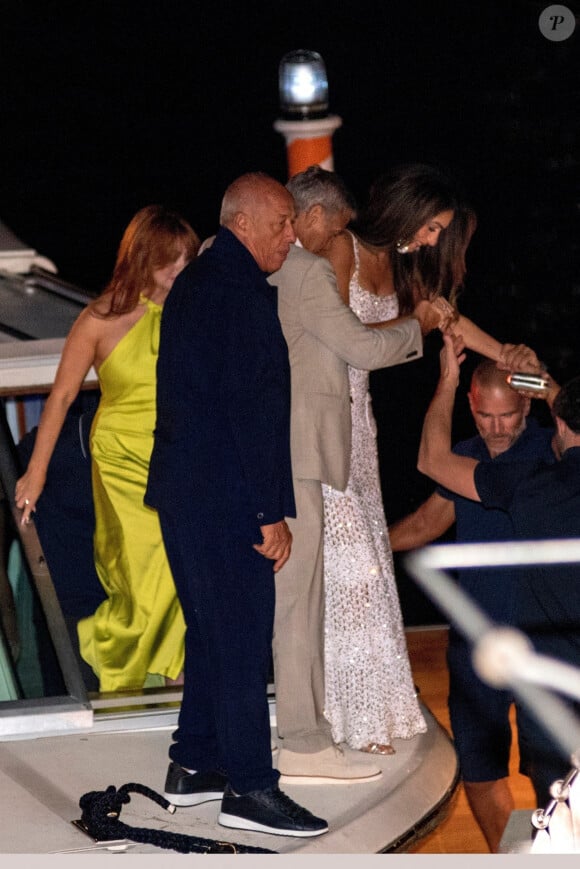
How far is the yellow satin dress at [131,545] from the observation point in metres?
2.84

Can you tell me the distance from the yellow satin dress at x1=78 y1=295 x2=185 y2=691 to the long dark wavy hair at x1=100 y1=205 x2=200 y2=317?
2.6 inches

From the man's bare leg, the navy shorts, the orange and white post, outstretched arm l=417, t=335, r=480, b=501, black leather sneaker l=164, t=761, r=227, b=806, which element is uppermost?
the orange and white post

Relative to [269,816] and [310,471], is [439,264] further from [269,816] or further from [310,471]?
[269,816]

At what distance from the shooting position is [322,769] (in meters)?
2.39

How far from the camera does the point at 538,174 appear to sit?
564 centimetres

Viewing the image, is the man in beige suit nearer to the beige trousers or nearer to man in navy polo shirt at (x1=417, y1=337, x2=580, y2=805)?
the beige trousers

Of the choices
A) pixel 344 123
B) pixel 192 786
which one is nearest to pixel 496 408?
pixel 192 786

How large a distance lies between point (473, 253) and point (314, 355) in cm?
313

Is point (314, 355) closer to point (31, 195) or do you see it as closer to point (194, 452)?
point (194, 452)

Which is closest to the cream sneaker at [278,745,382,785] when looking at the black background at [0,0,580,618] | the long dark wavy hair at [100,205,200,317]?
the long dark wavy hair at [100,205,200,317]

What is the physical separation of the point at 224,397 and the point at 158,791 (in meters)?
0.67

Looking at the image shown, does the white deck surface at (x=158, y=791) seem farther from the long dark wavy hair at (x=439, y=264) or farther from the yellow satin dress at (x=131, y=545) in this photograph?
the long dark wavy hair at (x=439, y=264)

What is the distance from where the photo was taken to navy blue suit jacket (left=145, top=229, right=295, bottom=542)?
208cm

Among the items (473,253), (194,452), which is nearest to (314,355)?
(194,452)
